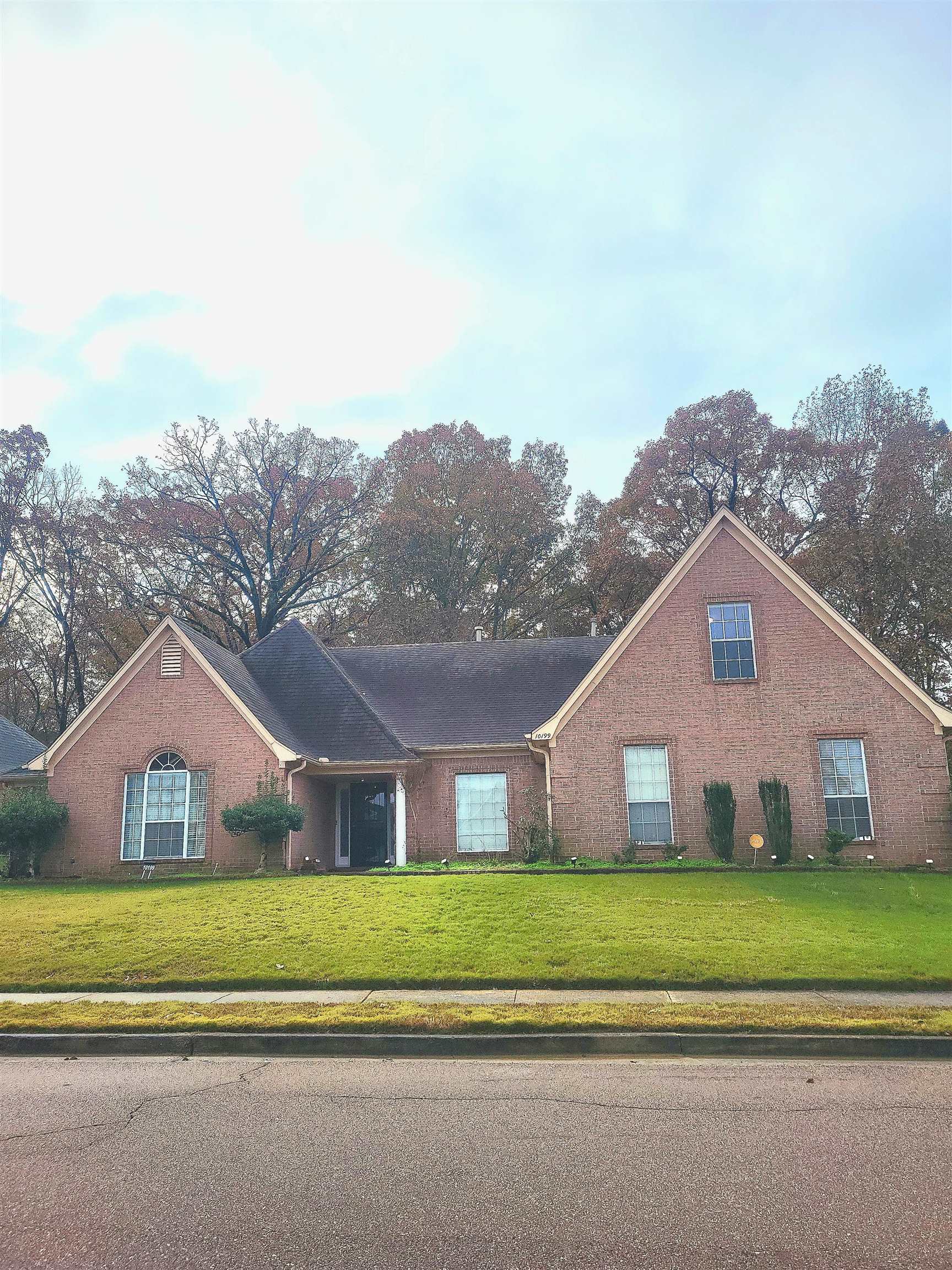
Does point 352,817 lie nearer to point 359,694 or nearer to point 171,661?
point 359,694

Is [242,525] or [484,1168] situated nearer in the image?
[484,1168]

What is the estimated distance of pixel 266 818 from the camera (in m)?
19.1

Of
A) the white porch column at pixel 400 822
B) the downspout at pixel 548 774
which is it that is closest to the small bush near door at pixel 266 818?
the white porch column at pixel 400 822

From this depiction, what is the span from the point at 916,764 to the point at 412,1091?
15.7 metres

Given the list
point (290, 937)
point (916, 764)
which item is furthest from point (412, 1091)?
point (916, 764)

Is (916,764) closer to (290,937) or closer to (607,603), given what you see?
(290,937)

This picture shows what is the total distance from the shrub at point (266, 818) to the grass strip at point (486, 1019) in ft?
31.4

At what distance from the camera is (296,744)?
838 inches

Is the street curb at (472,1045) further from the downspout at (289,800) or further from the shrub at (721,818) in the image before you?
the downspout at (289,800)

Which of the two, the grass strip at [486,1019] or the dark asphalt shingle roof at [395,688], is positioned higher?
the dark asphalt shingle roof at [395,688]

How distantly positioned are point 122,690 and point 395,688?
7.14 m

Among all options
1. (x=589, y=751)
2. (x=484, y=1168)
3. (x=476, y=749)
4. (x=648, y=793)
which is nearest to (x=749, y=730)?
(x=648, y=793)

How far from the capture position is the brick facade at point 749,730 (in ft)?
62.4

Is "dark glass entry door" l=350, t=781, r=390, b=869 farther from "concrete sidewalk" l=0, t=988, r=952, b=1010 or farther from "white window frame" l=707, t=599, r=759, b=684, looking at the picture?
"concrete sidewalk" l=0, t=988, r=952, b=1010
